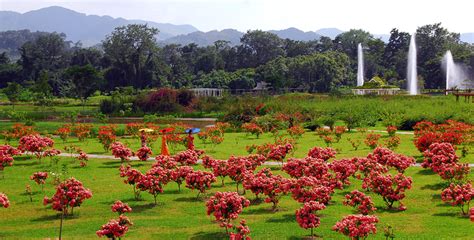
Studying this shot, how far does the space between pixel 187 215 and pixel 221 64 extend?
9634 cm

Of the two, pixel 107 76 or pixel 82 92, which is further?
pixel 107 76

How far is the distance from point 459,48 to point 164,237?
330 ft

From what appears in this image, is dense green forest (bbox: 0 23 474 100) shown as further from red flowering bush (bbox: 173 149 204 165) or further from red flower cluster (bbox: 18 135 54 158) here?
red flowering bush (bbox: 173 149 204 165)

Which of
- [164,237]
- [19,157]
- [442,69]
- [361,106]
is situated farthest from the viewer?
[442,69]

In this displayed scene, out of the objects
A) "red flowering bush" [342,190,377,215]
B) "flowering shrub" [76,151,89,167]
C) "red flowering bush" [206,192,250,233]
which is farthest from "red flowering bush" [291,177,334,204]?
"flowering shrub" [76,151,89,167]

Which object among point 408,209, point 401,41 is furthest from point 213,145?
point 401,41

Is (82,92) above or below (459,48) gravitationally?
below

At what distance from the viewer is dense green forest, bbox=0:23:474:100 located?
279ft

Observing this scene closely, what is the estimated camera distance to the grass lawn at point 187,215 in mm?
13562

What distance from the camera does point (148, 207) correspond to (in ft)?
54.6

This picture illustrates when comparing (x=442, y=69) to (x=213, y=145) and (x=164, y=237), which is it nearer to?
(x=213, y=145)

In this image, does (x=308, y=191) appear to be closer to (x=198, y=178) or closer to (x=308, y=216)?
(x=308, y=216)

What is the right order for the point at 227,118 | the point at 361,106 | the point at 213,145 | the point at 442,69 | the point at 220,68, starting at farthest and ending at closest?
1. the point at 220,68
2. the point at 442,69
3. the point at 361,106
4. the point at 227,118
5. the point at 213,145

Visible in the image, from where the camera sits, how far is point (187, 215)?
51.3 feet
